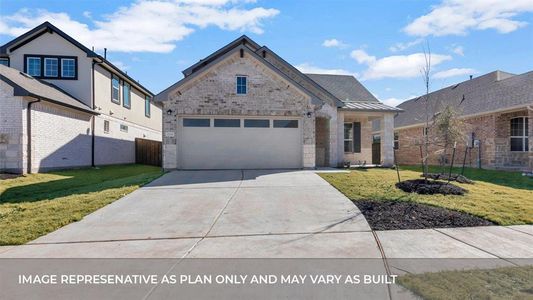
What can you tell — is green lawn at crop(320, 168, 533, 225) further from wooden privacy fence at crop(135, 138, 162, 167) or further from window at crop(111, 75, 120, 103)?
window at crop(111, 75, 120, 103)

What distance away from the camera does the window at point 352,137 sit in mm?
20953

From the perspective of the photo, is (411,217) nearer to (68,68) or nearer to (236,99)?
(236,99)

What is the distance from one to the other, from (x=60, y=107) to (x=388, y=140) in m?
17.4

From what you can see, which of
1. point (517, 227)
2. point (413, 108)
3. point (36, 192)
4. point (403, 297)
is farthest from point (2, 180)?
point (413, 108)

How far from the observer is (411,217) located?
7.53m

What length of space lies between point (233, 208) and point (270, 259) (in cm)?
363

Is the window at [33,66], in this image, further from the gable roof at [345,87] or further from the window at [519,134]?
the window at [519,134]

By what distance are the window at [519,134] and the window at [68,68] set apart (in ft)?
82.1

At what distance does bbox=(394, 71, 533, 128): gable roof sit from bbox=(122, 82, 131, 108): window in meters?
20.5

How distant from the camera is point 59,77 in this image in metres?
20.1

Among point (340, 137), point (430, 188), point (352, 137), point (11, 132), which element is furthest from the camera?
point (352, 137)

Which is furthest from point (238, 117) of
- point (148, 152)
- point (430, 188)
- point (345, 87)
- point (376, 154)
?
point (148, 152)

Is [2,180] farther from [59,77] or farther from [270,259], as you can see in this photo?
[270,259]

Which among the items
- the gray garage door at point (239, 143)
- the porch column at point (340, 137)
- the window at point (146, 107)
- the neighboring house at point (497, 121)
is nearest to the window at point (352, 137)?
the porch column at point (340, 137)
